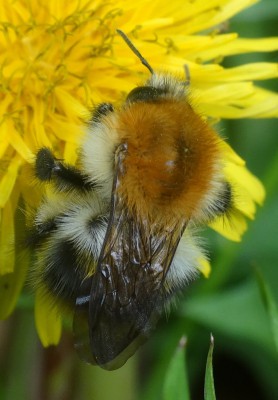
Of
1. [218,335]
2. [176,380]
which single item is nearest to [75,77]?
[176,380]

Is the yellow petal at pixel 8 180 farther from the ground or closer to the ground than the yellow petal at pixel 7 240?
farther from the ground

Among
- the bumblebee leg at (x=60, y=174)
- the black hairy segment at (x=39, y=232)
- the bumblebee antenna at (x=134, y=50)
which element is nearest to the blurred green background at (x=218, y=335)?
the black hairy segment at (x=39, y=232)

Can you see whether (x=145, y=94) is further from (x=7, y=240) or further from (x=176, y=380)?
(x=176, y=380)

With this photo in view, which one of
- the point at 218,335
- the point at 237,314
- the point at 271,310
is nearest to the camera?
the point at 271,310

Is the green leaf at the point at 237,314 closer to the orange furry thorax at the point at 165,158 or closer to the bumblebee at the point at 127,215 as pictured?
the bumblebee at the point at 127,215

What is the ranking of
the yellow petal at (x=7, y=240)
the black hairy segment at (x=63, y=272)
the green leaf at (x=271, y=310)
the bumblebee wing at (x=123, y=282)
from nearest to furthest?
the bumblebee wing at (x=123, y=282) → the black hairy segment at (x=63, y=272) → the green leaf at (x=271, y=310) → the yellow petal at (x=7, y=240)

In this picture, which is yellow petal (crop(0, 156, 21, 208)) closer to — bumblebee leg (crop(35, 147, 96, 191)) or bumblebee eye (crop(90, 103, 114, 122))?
Result: bumblebee leg (crop(35, 147, 96, 191))

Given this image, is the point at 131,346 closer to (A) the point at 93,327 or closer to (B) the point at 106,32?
(A) the point at 93,327

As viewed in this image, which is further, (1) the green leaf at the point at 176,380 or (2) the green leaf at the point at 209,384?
(1) the green leaf at the point at 176,380
